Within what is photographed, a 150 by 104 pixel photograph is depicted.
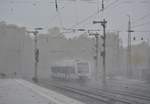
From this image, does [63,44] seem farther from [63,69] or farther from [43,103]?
[43,103]

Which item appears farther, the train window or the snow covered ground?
the train window

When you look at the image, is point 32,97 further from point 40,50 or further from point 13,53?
point 13,53

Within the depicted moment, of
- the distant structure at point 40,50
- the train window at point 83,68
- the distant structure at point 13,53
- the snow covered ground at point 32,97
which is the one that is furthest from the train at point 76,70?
the distant structure at point 13,53

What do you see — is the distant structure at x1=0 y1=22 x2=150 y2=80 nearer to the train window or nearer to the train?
the train

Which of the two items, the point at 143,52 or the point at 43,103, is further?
the point at 143,52

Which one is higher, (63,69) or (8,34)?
(8,34)

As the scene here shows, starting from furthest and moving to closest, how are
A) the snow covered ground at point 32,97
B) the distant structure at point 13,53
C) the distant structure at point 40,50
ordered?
the distant structure at point 13,53, the distant structure at point 40,50, the snow covered ground at point 32,97

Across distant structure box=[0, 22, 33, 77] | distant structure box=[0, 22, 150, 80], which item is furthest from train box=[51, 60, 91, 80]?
distant structure box=[0, 22, 33, 77]

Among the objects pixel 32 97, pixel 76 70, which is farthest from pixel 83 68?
pixel 32 97

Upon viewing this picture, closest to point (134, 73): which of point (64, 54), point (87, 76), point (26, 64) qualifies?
point (87, 76)

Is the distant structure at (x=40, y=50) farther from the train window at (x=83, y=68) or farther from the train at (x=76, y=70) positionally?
the train window at (x=83, y=68)

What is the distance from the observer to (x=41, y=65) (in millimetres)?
99625

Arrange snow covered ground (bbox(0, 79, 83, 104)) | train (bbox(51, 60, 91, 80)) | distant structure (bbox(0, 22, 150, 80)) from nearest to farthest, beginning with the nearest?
snow covered ground (bbox(0, 79, 83, 104)) → train (bbox(51, 60, 91, 80)) → distant structure (bbox(0, 22, 150, 80))

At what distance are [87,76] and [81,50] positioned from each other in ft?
157
